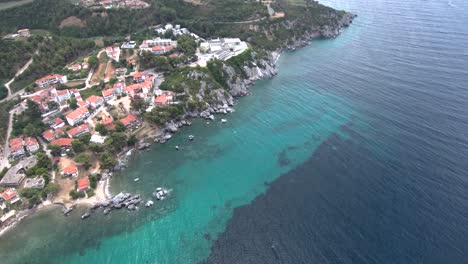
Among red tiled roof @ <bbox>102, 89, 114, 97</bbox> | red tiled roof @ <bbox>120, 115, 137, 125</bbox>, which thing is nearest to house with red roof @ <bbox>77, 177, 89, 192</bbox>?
red tiled roof @ <bbox>120, 115, 137, 125</bbox>

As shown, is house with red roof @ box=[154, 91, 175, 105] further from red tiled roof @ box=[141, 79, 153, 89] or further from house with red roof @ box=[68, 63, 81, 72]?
house with red roof @ box=[68, 63, 81, 72]

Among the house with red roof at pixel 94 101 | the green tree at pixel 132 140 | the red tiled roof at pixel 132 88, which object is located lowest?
the green tree at pixel 132 140

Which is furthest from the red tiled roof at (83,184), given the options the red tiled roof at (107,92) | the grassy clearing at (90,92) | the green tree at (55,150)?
the grassy clearing at (90,92)

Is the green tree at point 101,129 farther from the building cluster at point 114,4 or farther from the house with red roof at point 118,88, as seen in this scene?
the building cluster at point 114,4

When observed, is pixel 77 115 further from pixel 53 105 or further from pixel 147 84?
pixel 147 84

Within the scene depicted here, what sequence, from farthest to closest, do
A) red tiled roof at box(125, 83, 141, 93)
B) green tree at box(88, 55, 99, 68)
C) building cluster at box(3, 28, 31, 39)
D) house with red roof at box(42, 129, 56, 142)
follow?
building cluster at box(3, 28, 31, 39) → green tree at box(88, 55, 99, 68) → red tiled roof at box(125, 83, 141, 93) → house with red roof at box(42, 129, 56, 142)

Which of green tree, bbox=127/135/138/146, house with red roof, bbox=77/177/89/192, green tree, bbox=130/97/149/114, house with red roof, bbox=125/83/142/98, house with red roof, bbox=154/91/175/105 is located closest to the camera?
house with red roof, bbox=77/177/89/192

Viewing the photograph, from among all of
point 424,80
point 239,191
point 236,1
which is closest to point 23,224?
point 239,191
